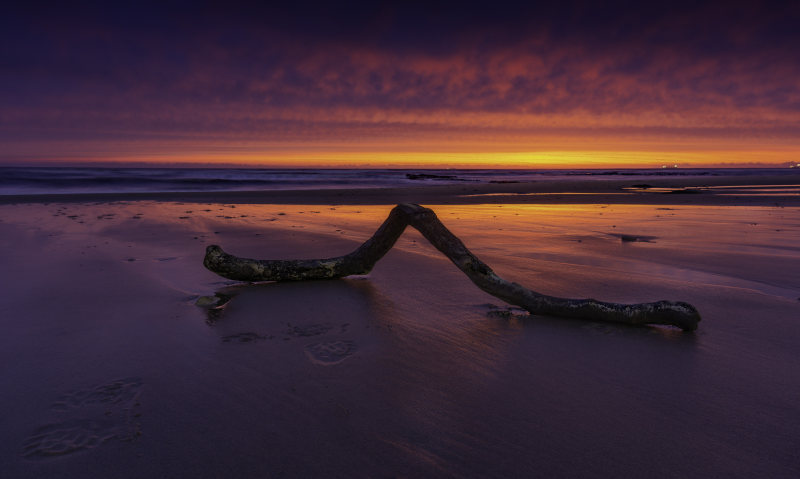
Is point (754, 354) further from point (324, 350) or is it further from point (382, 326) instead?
point (324, 350)

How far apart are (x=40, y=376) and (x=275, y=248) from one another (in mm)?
3816

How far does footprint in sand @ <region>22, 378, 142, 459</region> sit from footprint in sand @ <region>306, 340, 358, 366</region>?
34.6 inches

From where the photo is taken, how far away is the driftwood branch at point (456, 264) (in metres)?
2.87

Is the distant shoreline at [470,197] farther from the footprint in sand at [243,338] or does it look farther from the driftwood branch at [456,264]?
the footprint in sand at [243,338]

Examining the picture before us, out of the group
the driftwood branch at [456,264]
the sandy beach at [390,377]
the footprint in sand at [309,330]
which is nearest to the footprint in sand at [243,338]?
the sandy beach at [390,377]

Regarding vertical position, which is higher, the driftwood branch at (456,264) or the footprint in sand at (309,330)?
the driftwood branch at (456,264)

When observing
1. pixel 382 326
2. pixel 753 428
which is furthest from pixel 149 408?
pixel 753 428

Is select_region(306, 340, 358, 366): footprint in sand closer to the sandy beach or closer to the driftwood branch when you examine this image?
the sandy beach

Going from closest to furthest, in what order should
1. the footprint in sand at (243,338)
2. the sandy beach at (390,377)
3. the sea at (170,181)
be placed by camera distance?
the sandy beach at (390,377), the footprint in sand at (243,338), the sea at (170,181)

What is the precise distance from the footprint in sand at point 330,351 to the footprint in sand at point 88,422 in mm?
880

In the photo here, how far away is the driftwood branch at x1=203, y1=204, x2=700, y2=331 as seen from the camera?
9.41 feet

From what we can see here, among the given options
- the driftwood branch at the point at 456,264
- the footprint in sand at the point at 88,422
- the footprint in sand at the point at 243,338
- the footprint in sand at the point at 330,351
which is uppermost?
the driftwood branch at the point at 456,264

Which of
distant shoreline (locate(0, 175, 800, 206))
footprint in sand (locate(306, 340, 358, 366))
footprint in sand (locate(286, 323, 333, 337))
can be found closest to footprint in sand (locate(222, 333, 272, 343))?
footprint in sand (locate(286, 323, 333, 337))

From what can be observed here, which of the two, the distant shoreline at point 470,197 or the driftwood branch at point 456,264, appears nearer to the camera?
the driftwood branch at point 456,264
